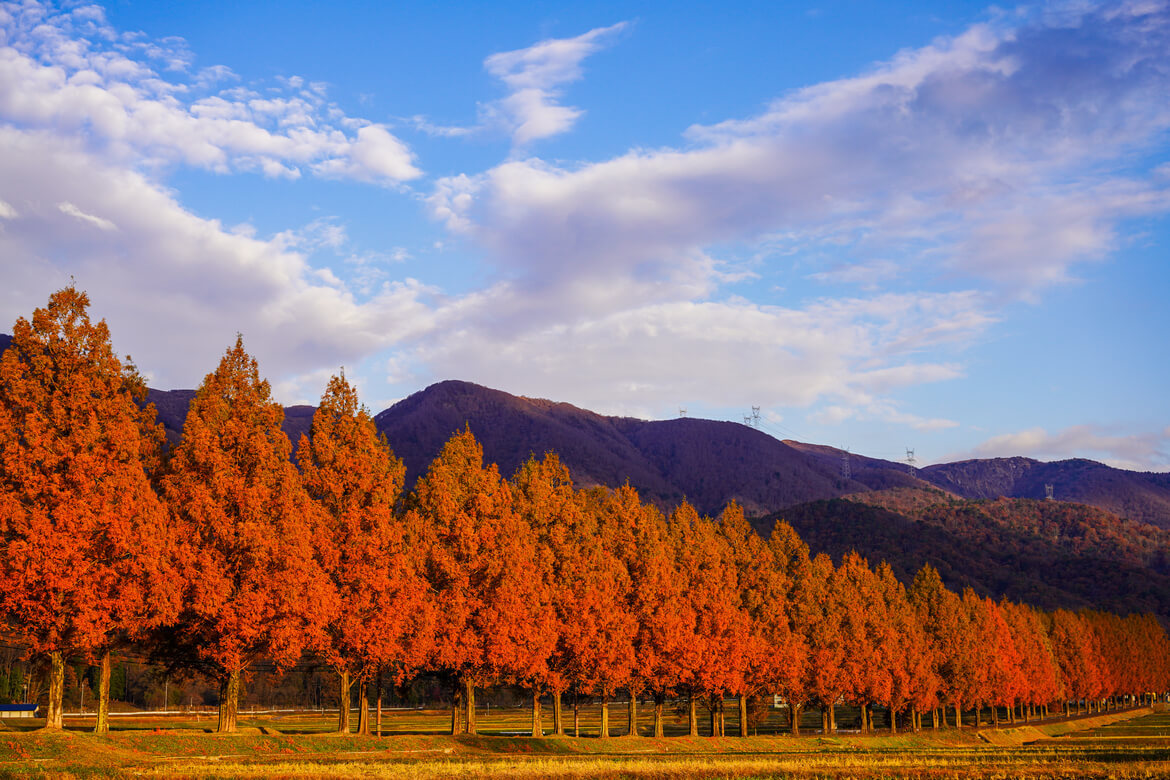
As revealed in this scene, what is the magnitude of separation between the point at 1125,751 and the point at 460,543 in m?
42.1

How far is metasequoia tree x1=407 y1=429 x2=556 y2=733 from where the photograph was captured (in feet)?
162

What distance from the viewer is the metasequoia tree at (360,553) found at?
43812mm

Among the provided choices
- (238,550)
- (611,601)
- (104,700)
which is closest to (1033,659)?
(611,601)

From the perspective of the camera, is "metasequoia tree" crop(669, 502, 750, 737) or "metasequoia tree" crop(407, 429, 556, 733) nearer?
"metasequoia tree" crop(407, 429, 556, 733)

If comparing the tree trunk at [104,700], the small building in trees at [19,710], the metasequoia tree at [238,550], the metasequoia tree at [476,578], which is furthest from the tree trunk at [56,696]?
the small building in trees at [19,710]

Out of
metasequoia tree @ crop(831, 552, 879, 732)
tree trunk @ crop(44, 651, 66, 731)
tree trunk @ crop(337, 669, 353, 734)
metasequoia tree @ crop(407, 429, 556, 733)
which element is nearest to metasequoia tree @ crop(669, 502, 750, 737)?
metasequoia tree @ crop(407, 429, 556, 733)

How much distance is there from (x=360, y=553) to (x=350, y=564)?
69 cm

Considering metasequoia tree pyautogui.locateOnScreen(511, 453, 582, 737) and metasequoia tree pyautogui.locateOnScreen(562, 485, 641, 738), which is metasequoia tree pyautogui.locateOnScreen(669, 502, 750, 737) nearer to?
metasequoia tree pyautogui.locateOnScreen(562, 485, 641, 738)

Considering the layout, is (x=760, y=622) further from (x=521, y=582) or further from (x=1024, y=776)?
(x=1024, y=776)

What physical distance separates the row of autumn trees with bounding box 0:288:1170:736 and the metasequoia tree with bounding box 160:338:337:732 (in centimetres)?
11

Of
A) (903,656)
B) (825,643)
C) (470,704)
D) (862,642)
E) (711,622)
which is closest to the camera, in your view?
(470,704)

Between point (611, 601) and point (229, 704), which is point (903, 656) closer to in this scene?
point (611, 601)

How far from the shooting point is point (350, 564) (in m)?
44.2

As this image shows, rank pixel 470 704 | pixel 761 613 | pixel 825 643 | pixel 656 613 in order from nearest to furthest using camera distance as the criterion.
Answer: pixel 470 704 → pixel 656 613 → pixel 761 613 → pixel 825 643
